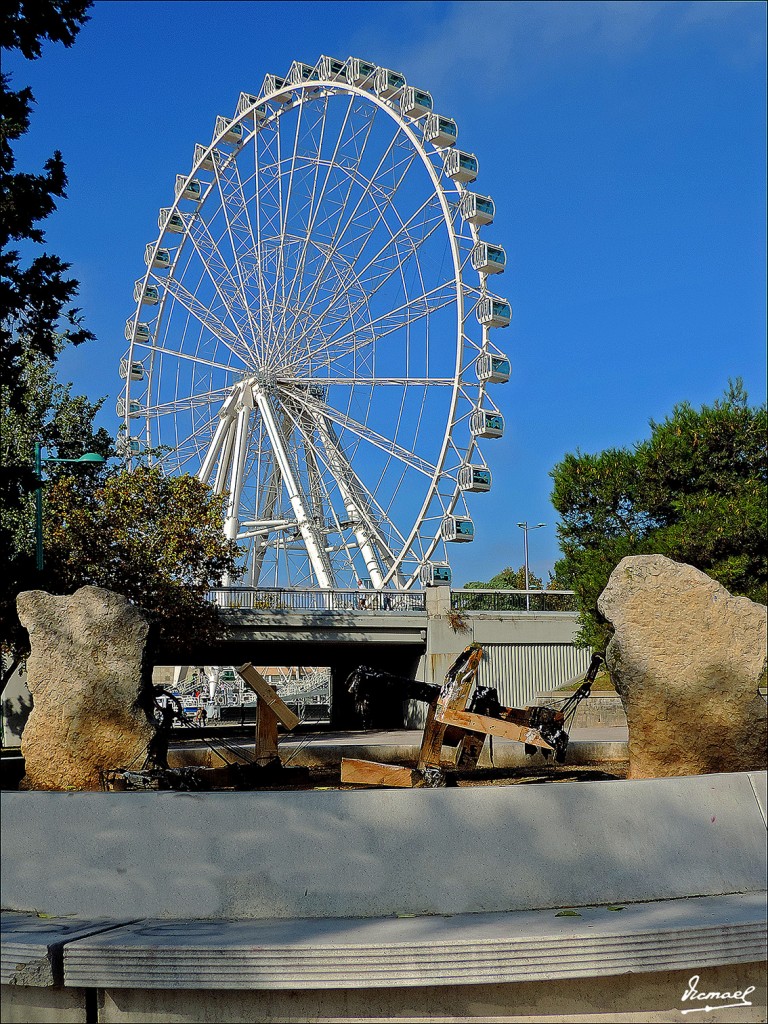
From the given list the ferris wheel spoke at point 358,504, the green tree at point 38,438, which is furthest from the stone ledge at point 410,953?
the ferris wheel spoke at point 358,504

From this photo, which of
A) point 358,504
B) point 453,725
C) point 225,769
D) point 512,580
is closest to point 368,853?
point 453,725

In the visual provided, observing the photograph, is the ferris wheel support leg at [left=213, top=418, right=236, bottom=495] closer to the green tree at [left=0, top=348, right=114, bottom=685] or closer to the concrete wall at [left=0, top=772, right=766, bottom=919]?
the green tree at [left=0, top=348, right=114, bottom=685]

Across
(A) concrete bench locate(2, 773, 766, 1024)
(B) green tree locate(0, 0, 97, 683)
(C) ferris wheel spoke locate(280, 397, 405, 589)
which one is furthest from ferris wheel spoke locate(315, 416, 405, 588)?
(A) concrete bench locate(2, 773, 766, 1024)

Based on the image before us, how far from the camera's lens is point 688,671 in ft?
25.8

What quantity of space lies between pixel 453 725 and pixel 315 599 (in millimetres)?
28340

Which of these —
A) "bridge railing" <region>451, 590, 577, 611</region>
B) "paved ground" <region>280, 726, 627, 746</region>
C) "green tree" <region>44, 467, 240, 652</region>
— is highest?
"green tree" <region>44, 467, 240, 652</region>

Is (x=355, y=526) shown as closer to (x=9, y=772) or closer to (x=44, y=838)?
(x=9, y=772)

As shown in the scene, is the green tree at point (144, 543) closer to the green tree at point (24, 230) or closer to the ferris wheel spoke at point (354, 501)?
the ferris wheel spoke at point (354, 501)

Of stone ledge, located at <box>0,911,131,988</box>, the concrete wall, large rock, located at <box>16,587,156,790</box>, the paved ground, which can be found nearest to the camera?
stone ledge, located at <box>0,911,131,988</box>

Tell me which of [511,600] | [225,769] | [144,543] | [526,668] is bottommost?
[225,769]

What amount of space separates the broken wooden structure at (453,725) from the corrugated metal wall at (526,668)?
26747 mm

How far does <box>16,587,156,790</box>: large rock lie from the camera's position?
8227 millimetres

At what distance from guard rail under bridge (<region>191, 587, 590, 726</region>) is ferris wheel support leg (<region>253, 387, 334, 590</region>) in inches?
33.7

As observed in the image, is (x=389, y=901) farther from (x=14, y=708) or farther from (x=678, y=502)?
(x=14, y=708)
